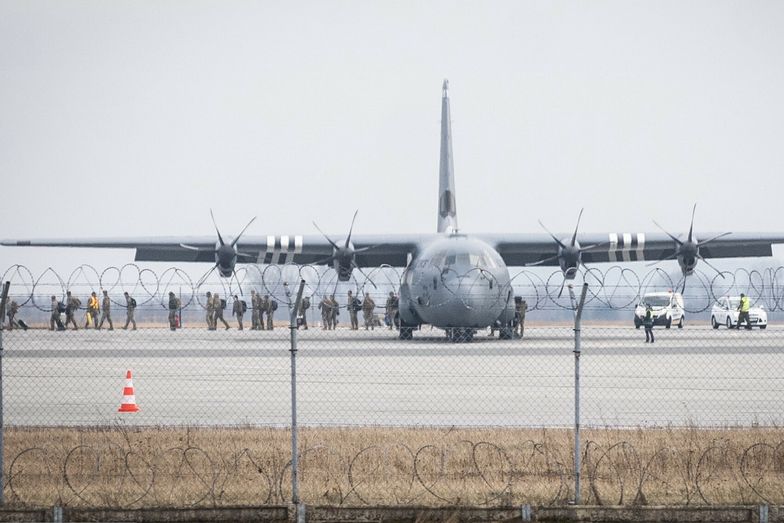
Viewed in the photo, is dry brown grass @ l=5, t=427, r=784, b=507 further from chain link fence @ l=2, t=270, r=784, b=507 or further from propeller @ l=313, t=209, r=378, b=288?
propeller @ l=313, t=209, r=378, b=288

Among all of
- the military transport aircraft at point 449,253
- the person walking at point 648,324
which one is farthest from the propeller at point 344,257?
the person walking at point 648,324

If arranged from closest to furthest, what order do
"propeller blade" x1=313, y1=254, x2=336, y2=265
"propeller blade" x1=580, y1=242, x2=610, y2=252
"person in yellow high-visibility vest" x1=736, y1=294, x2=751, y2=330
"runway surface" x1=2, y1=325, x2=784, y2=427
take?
"runway surface" x1=2, y1=325, x2=784, y2=427
"propeller blade" x1=580, y1=242, x2=610, y2=252
"propeller blade" x1=313, y1=254, x2=336, y2=265
"person in yellow high-visibility vest" x1=736, y1=294, x2=751, y2=330

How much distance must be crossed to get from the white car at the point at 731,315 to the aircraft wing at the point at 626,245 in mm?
7798

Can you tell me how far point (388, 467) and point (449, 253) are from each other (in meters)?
24.3

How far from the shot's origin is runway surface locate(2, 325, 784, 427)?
1739 centimetres

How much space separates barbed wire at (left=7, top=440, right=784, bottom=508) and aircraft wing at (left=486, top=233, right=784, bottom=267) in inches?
1250

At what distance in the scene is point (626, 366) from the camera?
2731 centimetres

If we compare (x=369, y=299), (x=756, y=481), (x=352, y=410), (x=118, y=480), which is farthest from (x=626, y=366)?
(x=369, y=299)

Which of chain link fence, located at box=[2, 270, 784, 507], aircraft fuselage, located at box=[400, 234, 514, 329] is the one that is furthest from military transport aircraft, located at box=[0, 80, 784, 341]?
chain link fence, located at box=[2, 270, 784, 507]

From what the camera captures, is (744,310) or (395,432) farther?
(744,310)

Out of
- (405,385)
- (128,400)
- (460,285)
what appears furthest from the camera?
(460,285)

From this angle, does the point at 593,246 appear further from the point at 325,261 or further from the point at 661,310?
the point at 661,310

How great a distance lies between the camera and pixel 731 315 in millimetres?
59281

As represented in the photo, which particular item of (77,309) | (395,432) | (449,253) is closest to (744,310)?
(449,253)
